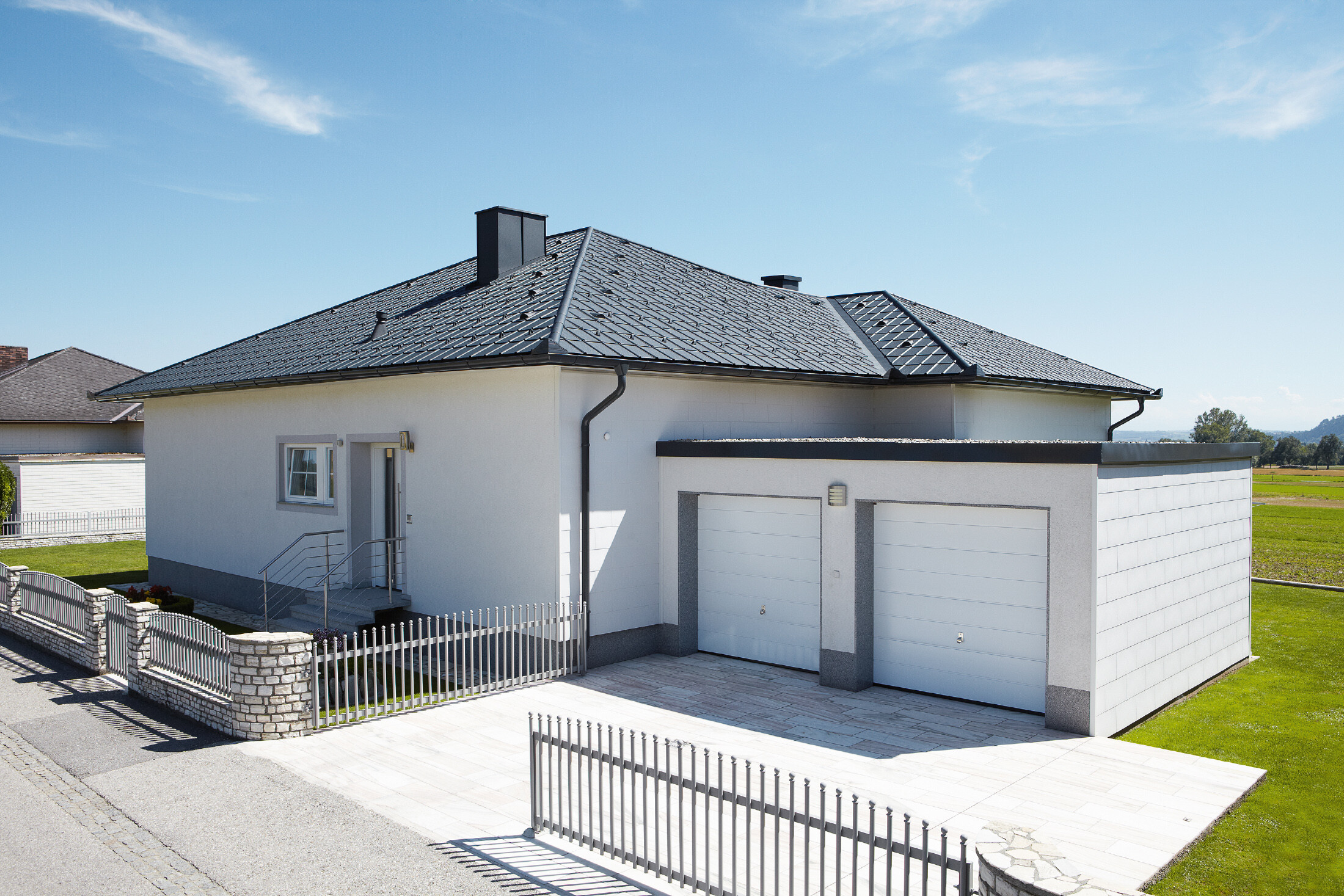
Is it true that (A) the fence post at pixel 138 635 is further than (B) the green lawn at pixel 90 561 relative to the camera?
No

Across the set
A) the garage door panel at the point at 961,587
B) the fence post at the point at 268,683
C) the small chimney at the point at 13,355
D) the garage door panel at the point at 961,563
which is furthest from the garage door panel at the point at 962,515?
the small chimney at the point at 13,355

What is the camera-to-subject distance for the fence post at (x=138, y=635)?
1030 centimetres

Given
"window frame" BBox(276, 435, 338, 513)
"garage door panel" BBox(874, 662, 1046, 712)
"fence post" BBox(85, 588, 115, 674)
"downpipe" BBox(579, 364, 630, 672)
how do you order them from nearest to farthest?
"garage door panel" BBox(874, 662, 1046, 712), "downpipe" BBox(579, 364, 630, 672), "fence post" BBox(85, 588, 115, 674), "window frame" BBox(276, 435, 338, 513)

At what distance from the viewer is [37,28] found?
12617 mm

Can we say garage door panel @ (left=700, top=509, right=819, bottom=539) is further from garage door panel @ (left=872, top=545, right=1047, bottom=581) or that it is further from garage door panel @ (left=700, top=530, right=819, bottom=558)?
garage door panel @ (left=872, top=545, right=1047, bottom=581)

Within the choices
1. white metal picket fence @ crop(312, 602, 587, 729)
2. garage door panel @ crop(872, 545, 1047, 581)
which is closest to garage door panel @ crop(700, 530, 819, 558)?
garage door panel @ crop(872, 545, 1047, 581)

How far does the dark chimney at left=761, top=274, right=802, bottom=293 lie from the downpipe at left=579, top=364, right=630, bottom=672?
35.9ft

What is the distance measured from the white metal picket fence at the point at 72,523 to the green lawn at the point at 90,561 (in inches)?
44.1

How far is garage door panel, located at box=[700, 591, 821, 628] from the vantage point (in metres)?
11.2

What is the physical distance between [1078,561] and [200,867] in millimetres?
7835

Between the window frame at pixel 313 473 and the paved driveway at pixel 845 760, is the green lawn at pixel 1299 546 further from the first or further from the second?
the window frame at pixel 313 473

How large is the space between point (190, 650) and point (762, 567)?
6814 millimetres

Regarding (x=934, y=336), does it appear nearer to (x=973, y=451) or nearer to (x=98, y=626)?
(x=973, y=451)

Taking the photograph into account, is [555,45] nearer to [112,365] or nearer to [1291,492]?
[112,365]
